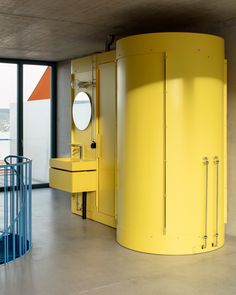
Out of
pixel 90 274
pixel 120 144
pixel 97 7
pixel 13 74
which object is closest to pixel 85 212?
pixel 120 144

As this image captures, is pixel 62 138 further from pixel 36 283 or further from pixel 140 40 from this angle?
pixel 36 283

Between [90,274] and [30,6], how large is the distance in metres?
2.80

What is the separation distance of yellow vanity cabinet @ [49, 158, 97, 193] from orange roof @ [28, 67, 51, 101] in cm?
332

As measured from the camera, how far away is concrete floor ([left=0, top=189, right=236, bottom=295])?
3.94m

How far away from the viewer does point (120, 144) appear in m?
5.24

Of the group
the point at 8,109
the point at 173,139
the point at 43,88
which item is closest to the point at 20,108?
the point at 8,109

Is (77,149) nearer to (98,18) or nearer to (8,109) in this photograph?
(98,18)

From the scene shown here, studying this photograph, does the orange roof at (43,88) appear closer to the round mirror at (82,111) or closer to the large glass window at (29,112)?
the large glass window at (29,112)

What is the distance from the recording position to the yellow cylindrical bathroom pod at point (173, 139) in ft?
15.9

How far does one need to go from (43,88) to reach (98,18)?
4328 millimetres

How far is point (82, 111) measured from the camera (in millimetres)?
6750

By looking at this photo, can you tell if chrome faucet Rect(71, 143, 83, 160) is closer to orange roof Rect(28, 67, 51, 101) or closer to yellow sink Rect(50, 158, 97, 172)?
yellow sink Rect(50, 158, 97, 172)

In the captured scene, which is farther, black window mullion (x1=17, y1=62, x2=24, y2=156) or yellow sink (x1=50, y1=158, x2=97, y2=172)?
black window mullion (x1=17, y1=62, x2=24, y2=156)

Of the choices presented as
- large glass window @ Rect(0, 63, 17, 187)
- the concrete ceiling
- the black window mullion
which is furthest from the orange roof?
the concrete ceiling
